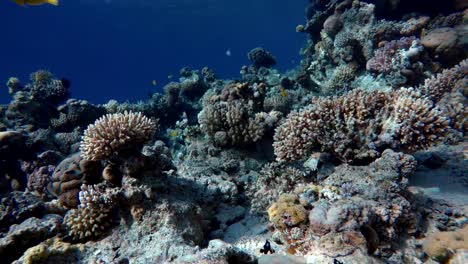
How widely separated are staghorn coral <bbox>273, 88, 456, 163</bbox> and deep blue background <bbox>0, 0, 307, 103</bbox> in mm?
32614

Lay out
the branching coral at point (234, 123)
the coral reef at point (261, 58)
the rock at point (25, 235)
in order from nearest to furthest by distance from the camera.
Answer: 1. the rock at point (25, 235)
2. the branching coral at point (234, 123)
3. the coral reef at point (261, 58)

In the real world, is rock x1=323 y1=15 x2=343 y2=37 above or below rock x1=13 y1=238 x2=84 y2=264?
above

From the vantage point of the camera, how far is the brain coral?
14.4 ft

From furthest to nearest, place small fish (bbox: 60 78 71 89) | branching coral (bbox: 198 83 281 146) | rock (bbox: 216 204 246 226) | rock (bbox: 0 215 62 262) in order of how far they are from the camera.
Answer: small fish (bbox: 60 78 71 89) < branching coral (bbox: 198 83 281 146) < rock (bbox: 216 204 246 226) < rock (bbox: 0 215 62 262)

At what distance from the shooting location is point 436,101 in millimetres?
6672

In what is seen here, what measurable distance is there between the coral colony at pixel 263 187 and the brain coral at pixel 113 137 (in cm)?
2

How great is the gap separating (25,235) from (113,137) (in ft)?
5.88

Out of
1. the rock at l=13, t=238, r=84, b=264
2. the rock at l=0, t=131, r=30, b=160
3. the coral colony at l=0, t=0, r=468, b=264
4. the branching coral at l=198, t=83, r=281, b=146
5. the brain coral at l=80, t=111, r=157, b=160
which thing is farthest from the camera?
the rock at l=0, t=131, r=30, b=160

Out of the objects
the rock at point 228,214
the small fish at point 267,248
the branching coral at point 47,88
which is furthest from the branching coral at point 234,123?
the branching coral at point 47,88

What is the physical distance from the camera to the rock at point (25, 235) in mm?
3957

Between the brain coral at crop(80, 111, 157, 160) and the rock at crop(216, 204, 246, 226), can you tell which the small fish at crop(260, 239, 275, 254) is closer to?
the rock at crop(216, 204, 246, 226)

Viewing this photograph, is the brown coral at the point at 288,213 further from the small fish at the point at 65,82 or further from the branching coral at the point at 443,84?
the small fish at the point at 65,82

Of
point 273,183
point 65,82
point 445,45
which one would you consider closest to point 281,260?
point 273,183

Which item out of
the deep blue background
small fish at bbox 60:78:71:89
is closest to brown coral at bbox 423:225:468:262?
small fish at bbox 60:78:71:89
